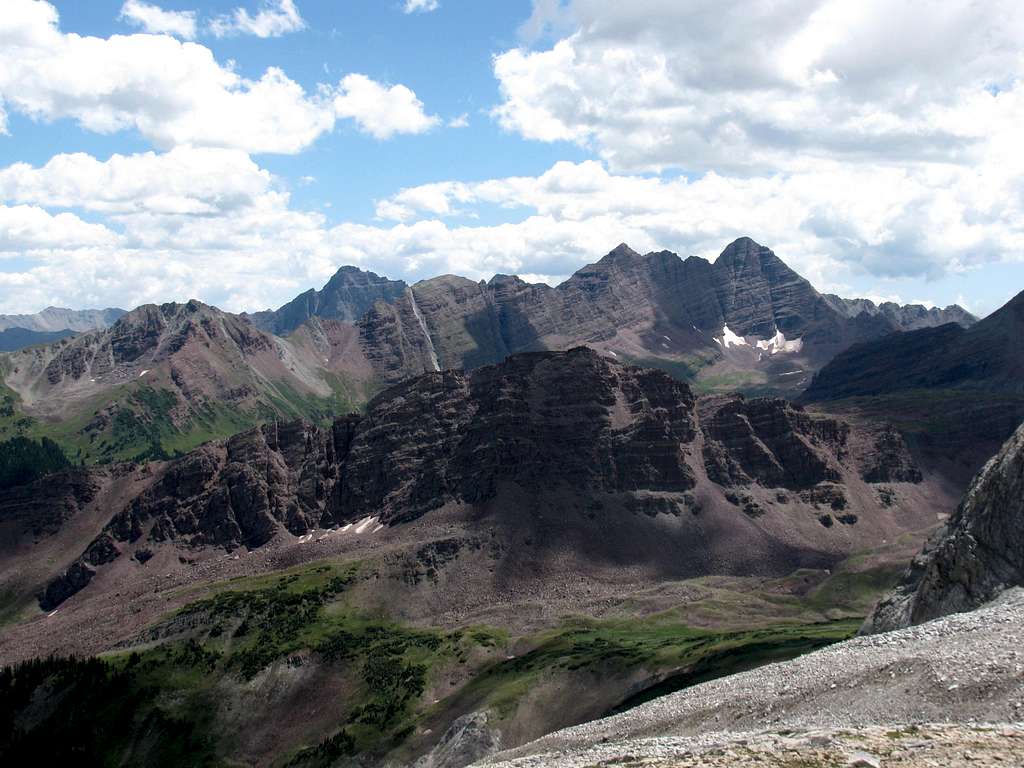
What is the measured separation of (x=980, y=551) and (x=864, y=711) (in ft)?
97.0

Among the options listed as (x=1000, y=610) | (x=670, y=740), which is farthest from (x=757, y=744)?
(x=1000, y=610)

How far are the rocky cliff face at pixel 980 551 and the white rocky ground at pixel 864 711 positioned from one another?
6.47m

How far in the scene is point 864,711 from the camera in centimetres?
7469

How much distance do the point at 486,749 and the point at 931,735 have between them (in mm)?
103345

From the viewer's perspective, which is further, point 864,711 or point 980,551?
point 980,551

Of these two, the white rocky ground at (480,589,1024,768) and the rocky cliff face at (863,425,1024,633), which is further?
the rocky cliff face at (863,425,1024,633)

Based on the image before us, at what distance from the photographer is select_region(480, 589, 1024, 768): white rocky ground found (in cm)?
6022

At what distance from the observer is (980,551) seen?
95938 millimetres

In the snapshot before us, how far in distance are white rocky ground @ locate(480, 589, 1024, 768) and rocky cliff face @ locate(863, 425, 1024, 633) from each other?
6468 millimetres

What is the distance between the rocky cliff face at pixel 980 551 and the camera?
3642 inches

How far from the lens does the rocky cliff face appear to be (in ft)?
303

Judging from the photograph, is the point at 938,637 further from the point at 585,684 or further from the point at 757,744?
the point at 585,684

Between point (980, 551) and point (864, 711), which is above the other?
point (980, 551)

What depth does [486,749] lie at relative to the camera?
154m
